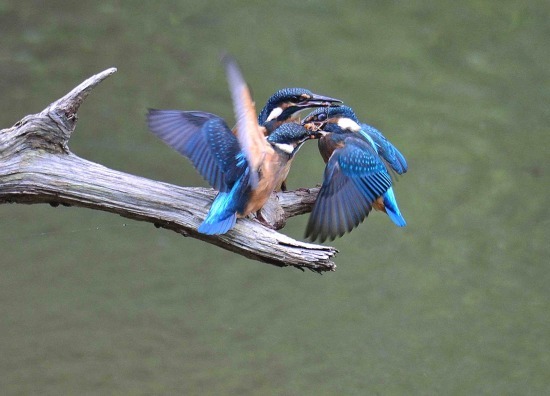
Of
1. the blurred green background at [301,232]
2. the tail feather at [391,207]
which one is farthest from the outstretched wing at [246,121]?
the blurred green background at [301,232]

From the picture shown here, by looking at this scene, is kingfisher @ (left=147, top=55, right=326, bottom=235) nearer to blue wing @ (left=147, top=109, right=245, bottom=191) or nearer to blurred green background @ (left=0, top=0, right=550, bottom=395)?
blue wing @ (left=147, top=109, right=245, bottom=191)

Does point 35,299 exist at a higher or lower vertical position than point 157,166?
lower

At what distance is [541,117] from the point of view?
486cm

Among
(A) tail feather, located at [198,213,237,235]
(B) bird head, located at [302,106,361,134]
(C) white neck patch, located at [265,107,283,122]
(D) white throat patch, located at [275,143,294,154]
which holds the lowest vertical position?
(A) tail feather, located at [198,213,237,235]

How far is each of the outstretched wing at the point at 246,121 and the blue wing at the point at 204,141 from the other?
5 centimetres

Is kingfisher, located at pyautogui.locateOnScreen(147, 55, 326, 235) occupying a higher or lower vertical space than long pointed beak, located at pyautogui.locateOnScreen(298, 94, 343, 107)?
lower

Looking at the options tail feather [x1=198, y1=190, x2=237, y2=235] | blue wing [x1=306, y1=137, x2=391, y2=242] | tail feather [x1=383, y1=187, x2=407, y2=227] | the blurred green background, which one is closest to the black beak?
blue wing [x1=306, y1=137, x2=391, y2=242]

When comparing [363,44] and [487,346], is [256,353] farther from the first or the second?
[363,44]

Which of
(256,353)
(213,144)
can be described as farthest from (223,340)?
(213,144)

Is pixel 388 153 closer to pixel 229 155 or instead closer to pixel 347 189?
pixel 347 189

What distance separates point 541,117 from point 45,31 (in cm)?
259

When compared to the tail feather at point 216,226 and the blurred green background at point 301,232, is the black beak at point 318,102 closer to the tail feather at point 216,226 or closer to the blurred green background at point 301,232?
the tail feather at point 216,226

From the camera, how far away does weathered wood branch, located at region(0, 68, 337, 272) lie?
7.47ft

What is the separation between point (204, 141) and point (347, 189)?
0.38 metres
